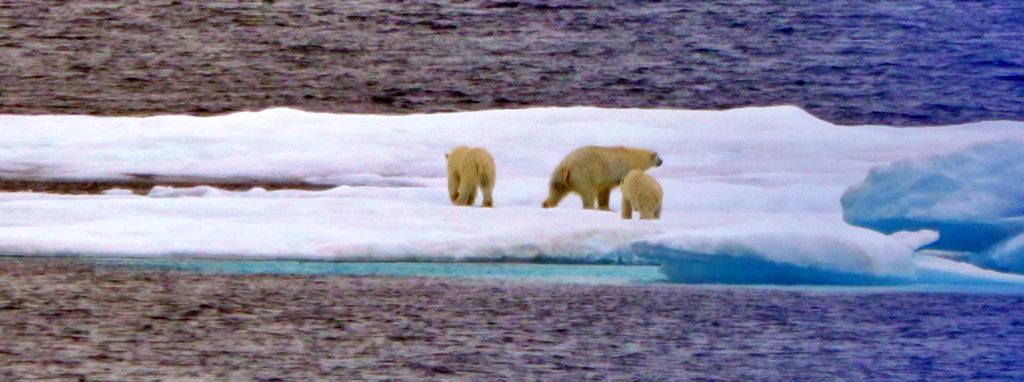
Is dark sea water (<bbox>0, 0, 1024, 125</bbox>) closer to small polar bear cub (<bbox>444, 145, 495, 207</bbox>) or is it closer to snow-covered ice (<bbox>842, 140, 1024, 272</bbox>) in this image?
small polar bear cub (<bbox>444, 145, 495, 207</bbox>)

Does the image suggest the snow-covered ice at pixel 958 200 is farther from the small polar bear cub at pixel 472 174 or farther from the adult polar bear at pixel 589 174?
the small polar bear cub at pixel 472 174

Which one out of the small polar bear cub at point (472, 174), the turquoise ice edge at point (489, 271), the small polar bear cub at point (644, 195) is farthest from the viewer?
the small polar bear cub at point (472, 174)

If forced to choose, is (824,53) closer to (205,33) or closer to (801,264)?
(205,33)

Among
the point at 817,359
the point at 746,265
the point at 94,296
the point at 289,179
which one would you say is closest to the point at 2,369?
the point at 94,296

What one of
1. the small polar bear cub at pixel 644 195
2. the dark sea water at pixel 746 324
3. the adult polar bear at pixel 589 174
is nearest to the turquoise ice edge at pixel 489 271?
the dark sea water at pixel 746 324

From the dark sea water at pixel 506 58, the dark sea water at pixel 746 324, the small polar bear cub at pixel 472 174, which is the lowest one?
the dark sea water at pixel 746 324
